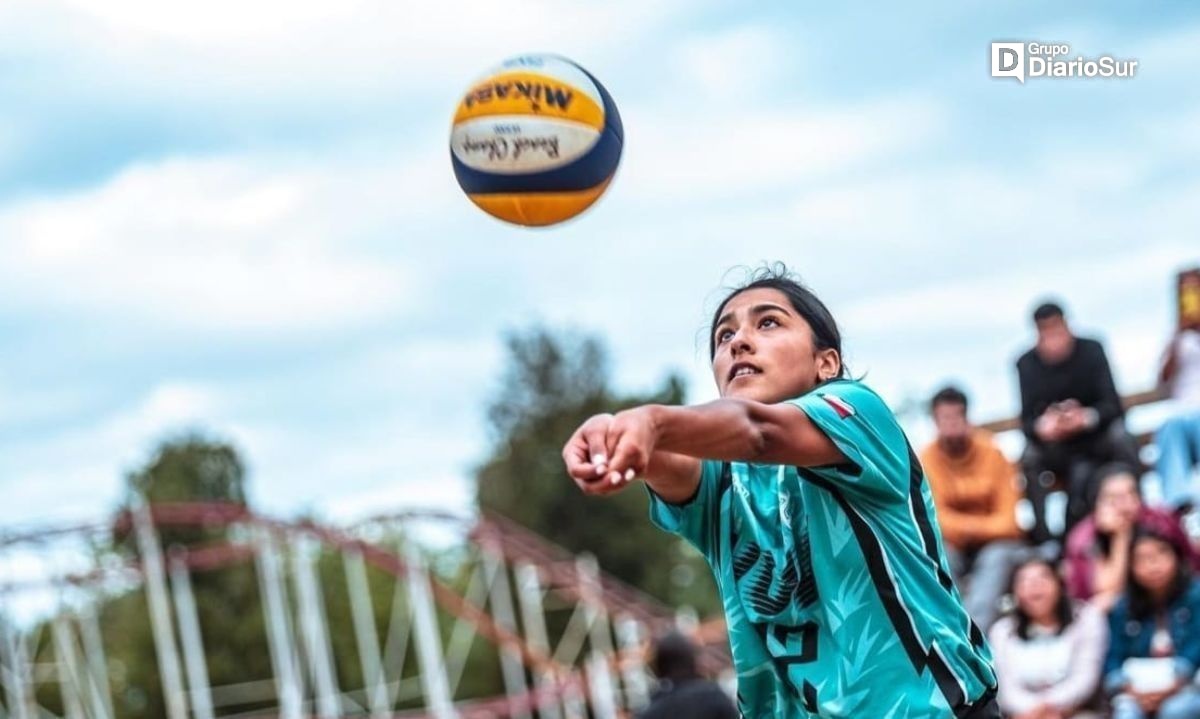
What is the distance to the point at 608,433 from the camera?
383 cm

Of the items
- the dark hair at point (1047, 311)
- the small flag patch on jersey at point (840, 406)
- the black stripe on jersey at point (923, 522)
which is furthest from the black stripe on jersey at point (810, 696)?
the dark hair at point (1047, 311)

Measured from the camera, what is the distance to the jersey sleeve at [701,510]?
4930 millimetres

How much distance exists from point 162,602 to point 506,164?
85.9 feet

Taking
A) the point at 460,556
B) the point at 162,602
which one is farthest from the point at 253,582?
the point at 162,602

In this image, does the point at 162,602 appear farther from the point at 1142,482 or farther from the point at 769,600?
the point at 769,600

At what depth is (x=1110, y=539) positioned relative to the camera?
11.4 metres

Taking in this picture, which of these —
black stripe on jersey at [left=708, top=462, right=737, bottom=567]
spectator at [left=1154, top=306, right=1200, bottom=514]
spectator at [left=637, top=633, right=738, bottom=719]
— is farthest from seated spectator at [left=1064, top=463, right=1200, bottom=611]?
black stripe on jersey at [left=708, top=462, right=737, bottom=567]

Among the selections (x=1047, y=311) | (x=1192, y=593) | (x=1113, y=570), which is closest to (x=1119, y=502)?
(x=1113, y=570)

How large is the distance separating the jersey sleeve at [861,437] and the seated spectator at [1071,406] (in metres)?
8.06

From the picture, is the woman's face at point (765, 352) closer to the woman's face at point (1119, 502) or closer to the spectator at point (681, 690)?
the spectator at point (681, 690)

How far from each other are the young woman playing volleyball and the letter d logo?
707 cm

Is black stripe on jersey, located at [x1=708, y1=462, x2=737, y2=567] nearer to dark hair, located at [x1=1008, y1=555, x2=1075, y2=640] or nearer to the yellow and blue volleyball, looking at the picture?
the yellow and blue volleyball

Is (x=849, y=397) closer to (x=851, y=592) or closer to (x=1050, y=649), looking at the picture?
(x=851, y=592)

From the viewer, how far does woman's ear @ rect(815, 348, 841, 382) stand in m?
4.95
